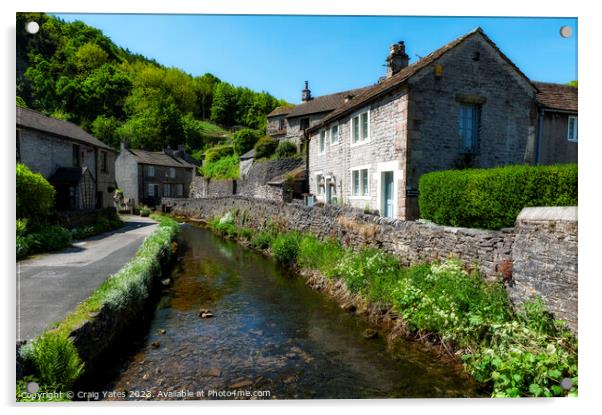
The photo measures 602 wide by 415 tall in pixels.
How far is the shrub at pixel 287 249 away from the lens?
14.0 m

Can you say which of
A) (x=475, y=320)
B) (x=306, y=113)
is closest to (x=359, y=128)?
(x=475, y=320)

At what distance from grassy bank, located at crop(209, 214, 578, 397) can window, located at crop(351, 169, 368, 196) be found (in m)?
5.15

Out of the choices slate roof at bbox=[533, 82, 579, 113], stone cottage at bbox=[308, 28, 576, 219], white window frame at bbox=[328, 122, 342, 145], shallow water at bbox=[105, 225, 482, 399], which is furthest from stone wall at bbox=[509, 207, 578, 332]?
white window frame at bbox=[328, 122, 342, 145]

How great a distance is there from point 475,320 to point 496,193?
3380 millimetres

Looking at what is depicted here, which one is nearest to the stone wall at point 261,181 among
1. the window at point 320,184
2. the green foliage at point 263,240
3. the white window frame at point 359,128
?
the window at point 320,184

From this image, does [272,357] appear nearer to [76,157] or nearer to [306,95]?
[76,157]

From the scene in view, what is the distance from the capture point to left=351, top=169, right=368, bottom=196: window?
15016 millimetres

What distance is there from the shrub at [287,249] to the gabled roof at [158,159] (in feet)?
97.8

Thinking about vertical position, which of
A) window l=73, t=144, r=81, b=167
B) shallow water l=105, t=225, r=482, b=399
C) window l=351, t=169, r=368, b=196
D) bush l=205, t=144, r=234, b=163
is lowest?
shallow water l=105, t=225, r=482, b=399

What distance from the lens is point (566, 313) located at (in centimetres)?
478

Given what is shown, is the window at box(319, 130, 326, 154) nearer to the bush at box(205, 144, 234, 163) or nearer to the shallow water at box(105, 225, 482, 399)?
the shallow water at box(105, 225, 482, 399)
